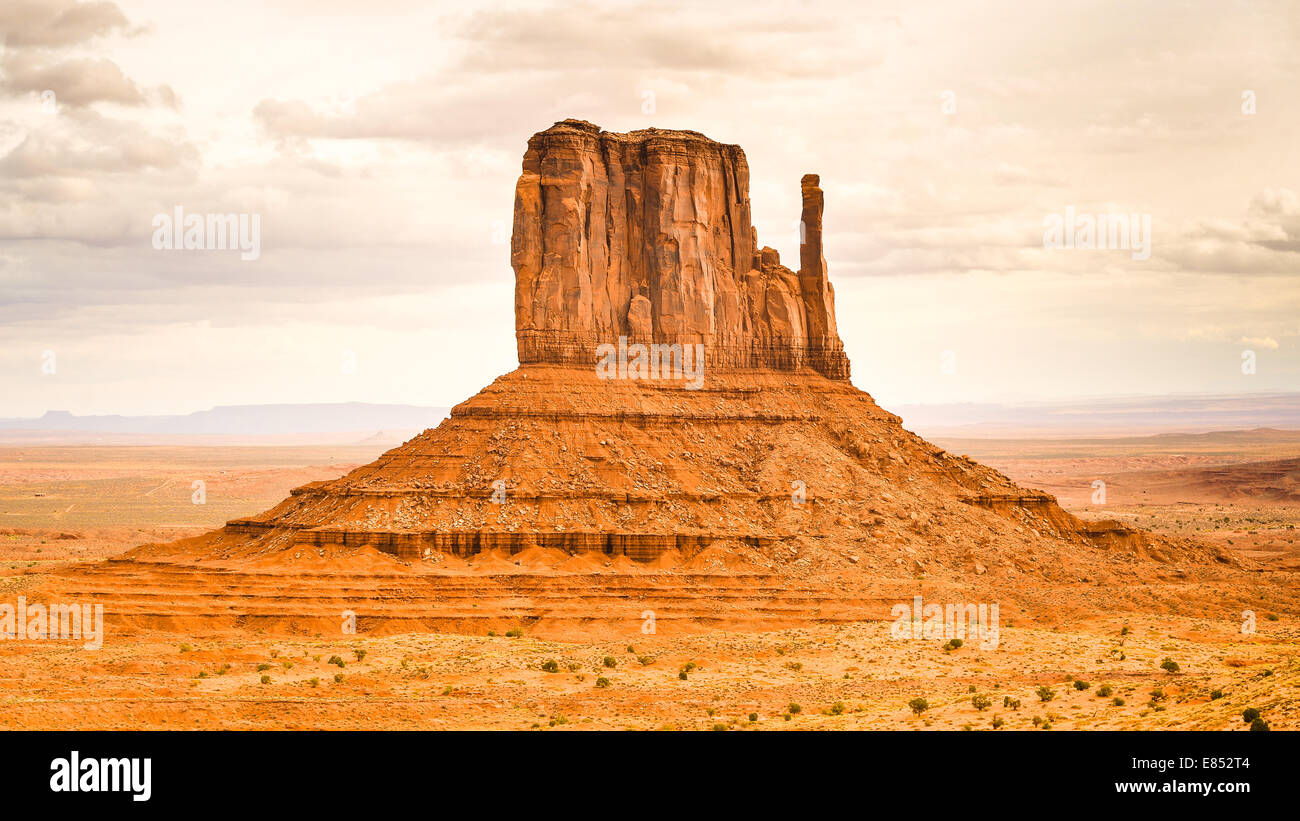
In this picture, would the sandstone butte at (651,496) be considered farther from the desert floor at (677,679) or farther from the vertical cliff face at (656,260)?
the desert floor at (677,679)

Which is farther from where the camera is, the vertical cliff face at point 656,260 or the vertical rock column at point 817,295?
A: the vertical rock column at point 817,295

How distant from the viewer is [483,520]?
252 feet

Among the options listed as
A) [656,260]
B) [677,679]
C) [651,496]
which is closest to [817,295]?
[656,260]

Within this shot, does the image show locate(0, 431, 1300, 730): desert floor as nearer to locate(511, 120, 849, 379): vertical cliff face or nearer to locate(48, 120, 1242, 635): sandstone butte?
locate(48, 120, 1242, 635): sandstone butte

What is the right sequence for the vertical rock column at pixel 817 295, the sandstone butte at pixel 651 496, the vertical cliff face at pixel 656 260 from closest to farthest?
the sandstone butte at pixel 651 496 → the vertical cliff face at pixel 656 260 → the vertical rock column at pixel 817 295

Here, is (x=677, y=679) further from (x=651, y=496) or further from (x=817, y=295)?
(x=817, y=295)

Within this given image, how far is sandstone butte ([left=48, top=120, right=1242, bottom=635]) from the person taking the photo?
71.7 meters

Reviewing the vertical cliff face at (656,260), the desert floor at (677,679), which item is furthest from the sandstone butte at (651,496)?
the desert floor at (677,679)

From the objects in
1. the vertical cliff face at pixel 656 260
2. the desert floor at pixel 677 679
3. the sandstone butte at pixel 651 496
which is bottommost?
the desert floor at pixel 677 679

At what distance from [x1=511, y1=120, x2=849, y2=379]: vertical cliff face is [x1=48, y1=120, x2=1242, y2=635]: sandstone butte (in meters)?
0.14

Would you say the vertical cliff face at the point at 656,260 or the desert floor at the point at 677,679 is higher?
the vertical cliff face at the point at 656,260

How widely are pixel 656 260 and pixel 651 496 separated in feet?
57.7

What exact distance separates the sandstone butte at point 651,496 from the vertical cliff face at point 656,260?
5.6 inches

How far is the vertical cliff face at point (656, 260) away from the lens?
8662 cm
